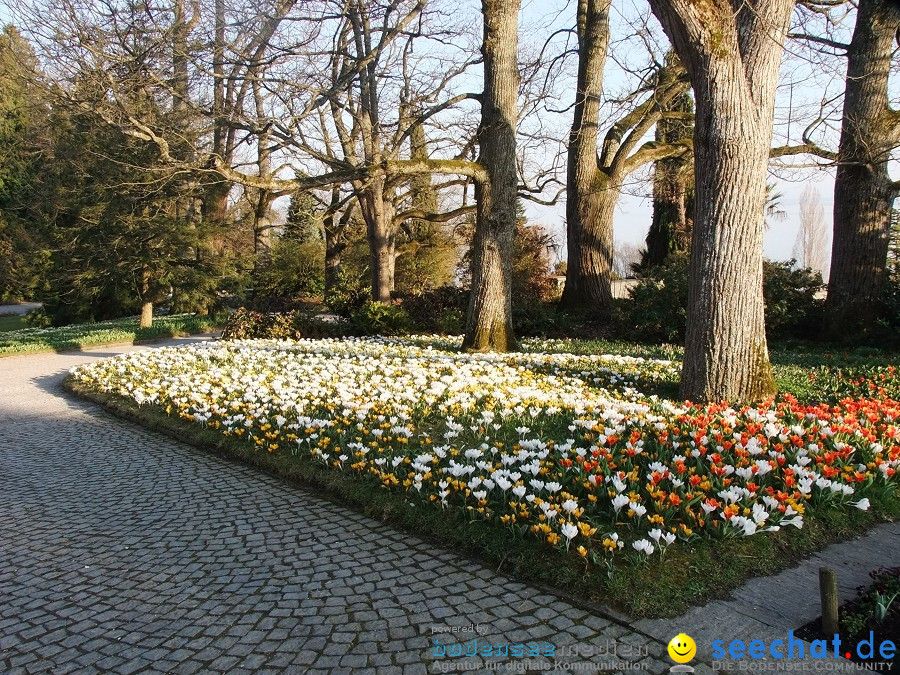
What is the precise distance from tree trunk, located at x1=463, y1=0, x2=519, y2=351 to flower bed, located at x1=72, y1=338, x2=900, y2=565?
1.58 meters

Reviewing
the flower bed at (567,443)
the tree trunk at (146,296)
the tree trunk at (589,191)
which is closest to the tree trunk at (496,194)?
the flower bed at (567,443)

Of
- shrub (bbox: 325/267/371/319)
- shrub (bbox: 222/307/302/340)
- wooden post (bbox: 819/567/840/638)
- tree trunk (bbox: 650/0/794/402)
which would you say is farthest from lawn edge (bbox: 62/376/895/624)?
shrub (bbox: 325/267/371/319)

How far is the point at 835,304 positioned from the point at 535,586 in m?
10.6

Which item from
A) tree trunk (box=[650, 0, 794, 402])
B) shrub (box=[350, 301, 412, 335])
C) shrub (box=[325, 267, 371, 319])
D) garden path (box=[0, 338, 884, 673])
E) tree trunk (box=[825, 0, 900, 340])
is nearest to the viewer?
garden path (box=[0, 338, 884, 673])

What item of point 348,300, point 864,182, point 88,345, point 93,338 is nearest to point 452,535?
point 864,182

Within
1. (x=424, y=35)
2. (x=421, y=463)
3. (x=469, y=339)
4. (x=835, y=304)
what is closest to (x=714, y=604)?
(x=421, y=463)

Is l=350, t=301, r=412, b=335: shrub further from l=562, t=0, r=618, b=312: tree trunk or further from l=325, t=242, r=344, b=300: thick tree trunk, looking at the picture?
l=325, t=242, r=344, b=300: thick tree trunk

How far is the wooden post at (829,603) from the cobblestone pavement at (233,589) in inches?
28.3

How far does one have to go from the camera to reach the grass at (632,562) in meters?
2.88

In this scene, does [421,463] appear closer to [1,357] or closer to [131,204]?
[1,357]

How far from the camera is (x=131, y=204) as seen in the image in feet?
54.3

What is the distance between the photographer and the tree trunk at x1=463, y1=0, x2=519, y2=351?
372 inches

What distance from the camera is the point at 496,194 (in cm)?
946

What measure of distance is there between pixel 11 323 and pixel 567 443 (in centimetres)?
3222
